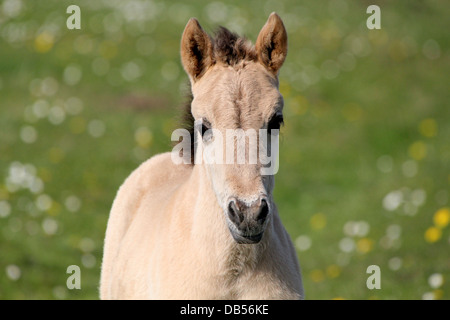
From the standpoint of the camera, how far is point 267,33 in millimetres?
4668

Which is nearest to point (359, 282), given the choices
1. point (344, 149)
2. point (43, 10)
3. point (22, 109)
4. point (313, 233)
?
point (313, 233)

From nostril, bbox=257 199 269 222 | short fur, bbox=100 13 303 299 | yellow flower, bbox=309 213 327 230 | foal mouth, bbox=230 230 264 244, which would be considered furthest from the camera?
yellow flower, bbox=309 213 327 230

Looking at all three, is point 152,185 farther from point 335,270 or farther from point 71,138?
point 71,138

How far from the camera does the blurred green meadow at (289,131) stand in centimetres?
876

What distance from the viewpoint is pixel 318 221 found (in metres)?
10.3

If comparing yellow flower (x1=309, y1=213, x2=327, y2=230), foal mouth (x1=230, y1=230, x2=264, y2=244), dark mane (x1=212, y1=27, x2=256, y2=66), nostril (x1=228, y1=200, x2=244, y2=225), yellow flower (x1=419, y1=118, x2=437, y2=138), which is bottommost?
yellow flower (x1=309, y1=213, x2=327, y2=230)

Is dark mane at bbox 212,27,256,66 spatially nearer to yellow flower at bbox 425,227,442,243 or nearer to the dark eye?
the dark eye

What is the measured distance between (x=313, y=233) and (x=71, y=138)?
16.4 feet

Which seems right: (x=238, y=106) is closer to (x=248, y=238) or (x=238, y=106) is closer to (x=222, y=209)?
(x=222, y=209)

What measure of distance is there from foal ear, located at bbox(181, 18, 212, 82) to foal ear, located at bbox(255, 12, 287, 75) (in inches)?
13.6

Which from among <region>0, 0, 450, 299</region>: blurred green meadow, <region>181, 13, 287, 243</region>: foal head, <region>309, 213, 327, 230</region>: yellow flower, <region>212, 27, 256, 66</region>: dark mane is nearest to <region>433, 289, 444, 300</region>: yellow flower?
<region>0, 0, 450, 299</region>: blurred green meadow

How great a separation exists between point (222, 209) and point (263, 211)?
1.65 ft

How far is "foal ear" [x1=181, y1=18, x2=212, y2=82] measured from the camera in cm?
459
